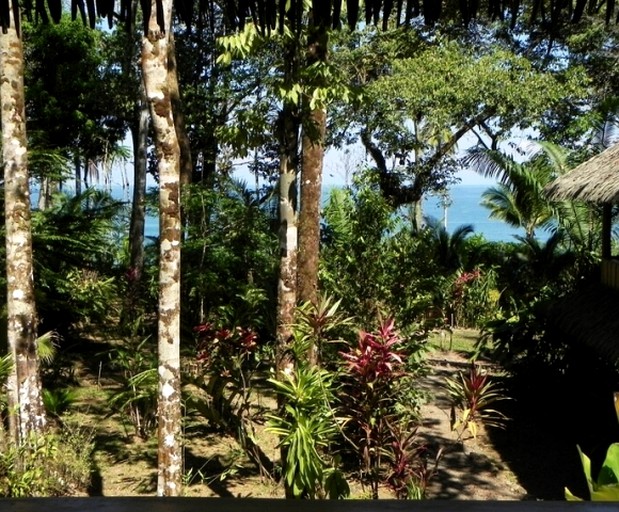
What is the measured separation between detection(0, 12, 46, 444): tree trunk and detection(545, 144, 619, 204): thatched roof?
521 centimetres

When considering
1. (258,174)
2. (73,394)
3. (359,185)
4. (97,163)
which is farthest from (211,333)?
(97,163)

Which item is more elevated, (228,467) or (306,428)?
(306,428)

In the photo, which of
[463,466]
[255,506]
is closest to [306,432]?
[463,466]

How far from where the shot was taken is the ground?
287 inches

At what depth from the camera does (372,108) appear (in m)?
15.2

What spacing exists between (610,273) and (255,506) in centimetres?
847

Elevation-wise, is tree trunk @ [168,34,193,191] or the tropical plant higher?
tree trunk @ [168,34,193,191]

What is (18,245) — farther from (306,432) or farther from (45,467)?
(306,432)

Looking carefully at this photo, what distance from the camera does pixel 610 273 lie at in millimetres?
8898

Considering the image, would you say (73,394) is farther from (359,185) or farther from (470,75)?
(470,75)

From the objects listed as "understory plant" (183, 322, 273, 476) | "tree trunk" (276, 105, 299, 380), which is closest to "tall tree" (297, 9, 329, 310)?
"tree trunk" (276, 105, 299, 380)

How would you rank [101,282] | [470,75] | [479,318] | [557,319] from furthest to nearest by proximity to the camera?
[479,318] < [470,75] < [101,282] < [557,319]

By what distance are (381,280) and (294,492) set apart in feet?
9.09

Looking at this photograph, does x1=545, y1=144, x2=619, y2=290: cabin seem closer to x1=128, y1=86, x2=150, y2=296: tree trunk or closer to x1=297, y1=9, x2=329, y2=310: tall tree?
x1=297, y1=9, x2=329, y2=310: tall tree
